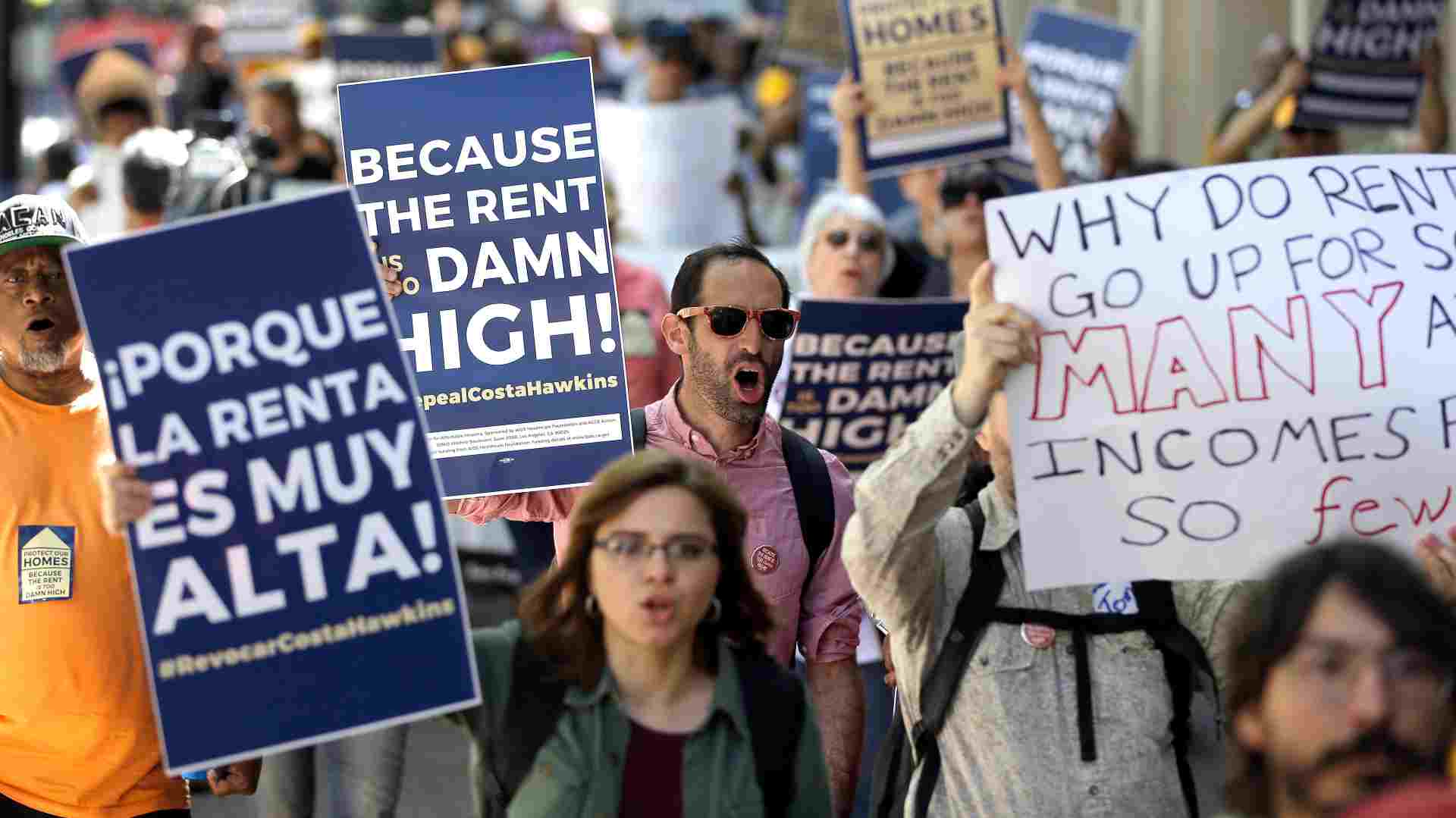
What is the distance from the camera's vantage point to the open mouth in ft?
15.9

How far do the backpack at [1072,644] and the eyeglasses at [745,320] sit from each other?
91cm

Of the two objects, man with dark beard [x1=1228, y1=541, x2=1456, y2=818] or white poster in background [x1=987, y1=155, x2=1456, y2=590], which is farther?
white poster in background [x1=987, y1=155, x2=1456, y2=590]

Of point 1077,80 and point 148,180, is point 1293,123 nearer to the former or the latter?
point 1077,80

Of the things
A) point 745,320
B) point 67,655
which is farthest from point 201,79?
point 67,655

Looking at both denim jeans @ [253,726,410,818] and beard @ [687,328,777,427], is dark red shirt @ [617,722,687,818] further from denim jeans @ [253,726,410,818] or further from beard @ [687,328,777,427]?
denim jeans @ [253,726,410,818]

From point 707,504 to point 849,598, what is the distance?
130 centimetres

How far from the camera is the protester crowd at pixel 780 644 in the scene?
2.92 m

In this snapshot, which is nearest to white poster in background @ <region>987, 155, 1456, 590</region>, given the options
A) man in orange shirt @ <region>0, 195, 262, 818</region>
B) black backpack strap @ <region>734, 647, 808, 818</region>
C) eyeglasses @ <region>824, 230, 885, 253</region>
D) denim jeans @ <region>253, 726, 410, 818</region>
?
black backpack strap @ <region>734, 647, 808, 818</region>

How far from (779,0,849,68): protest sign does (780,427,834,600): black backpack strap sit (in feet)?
31.2

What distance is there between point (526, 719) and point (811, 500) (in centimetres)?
141

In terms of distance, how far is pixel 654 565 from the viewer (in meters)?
3.51

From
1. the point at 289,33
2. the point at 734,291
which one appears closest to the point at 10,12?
the point at 289,33

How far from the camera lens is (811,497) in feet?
15.9

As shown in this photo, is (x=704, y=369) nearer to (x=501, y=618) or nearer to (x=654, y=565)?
(x=654, y=565)
